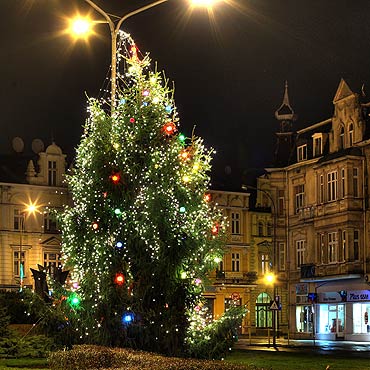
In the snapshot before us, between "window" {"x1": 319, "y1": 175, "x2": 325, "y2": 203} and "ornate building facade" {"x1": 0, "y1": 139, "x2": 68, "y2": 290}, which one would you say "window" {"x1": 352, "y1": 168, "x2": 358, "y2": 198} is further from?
"ornate building facade" {"x1": 0, "y1": 139, "x2": 68, "y2": 290}

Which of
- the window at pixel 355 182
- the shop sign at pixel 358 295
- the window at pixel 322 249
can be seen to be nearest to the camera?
the shop sign at pixel 358 295

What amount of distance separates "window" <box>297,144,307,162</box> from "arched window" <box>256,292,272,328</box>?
17.7 m

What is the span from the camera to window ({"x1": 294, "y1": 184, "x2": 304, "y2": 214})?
63.6 meters

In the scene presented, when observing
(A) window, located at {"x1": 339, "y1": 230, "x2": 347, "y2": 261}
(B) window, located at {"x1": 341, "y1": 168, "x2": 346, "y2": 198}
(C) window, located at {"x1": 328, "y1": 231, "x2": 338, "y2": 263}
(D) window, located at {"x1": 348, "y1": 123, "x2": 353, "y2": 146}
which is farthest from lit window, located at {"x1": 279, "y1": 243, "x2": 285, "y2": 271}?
(D) window, located at {"x1": 348, "y1": 123, "x2": 353, "y2": 146}

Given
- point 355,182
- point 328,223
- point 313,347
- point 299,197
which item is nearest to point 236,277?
point 299,197

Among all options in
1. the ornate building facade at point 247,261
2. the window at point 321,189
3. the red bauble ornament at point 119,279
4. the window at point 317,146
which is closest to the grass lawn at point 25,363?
the red bauble ornament at point 119,279

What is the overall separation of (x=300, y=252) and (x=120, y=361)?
1947 inches

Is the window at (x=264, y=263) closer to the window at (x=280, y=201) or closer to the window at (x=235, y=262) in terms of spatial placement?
the window at (x=235, y=262)

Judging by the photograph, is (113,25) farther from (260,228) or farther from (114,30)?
(260,228)

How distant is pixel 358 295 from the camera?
5516 centimetres

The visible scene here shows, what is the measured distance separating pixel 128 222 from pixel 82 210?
1.17 meters

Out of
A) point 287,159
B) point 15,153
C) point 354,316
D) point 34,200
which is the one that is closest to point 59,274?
point 354,316

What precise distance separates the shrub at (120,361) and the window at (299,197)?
47.4m

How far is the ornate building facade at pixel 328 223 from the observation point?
55438mm
